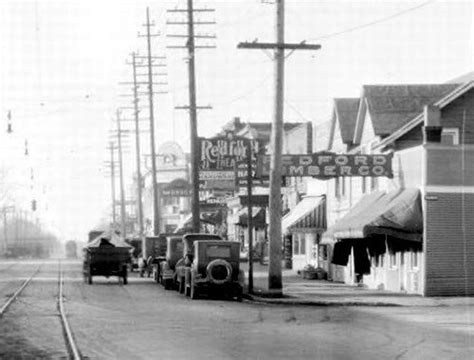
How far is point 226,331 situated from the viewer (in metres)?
20.5

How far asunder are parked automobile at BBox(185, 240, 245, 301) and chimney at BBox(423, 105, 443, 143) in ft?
23.0

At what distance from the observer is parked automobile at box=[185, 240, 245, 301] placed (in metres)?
31.7

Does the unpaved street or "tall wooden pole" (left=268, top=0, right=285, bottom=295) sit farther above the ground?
"tall wooden pole" (left=268, top=0, right=285, bottom=295)

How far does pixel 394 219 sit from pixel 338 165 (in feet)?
10.2

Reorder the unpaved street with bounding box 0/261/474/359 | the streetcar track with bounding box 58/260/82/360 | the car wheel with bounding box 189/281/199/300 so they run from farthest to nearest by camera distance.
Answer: the car wheel with bounding box 189/281/199/300 < the unpaved street with bounding box 0/261/474/359 < the streetcar track with bounding box 58/260/82/360

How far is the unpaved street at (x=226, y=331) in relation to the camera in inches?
655

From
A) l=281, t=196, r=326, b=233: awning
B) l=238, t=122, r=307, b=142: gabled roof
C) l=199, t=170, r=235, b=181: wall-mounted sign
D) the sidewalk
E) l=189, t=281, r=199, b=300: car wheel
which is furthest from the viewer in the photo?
l=238, t=122, r=307, b=142: gabled roof

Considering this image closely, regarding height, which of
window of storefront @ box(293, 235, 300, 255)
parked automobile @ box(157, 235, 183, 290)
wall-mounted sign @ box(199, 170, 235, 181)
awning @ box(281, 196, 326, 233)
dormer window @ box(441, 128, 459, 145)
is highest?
dormer window @ box(441, 128, 459, 145)

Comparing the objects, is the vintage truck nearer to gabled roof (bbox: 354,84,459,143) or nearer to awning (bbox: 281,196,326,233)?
awning (bbox: 281,196,326,233)

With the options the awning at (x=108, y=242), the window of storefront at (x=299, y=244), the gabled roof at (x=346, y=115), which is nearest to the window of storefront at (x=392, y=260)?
the gabled roof at (x=346, y=115)

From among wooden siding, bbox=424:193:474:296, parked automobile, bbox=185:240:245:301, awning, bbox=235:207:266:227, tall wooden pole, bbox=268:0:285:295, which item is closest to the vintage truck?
parked automobile, bbox=185:240:245:301

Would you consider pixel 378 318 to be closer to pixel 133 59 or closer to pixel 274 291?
pixel 274 291

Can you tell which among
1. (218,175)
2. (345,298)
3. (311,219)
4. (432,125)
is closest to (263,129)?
(218,175)

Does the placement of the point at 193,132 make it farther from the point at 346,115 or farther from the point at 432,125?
the point at 432,125
